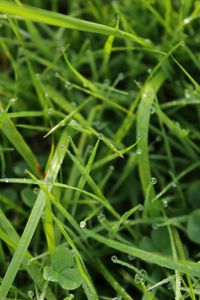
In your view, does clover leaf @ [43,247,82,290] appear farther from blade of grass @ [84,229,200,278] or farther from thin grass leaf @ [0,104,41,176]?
thin grass leaf @ [0,104,41,176]

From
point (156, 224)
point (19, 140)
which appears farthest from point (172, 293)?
point (19, 140)

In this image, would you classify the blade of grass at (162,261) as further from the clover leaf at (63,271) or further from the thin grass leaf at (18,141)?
the thin grass leaf at (18,141)

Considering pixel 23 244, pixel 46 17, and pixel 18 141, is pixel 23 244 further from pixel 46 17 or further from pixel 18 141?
pixel 46 17

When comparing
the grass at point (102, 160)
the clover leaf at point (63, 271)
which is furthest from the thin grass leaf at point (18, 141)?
the clover leaf at point (63, 271)

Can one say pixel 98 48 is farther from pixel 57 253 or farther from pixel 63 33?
pixel 57 253

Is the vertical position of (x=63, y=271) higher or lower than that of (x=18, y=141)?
lower

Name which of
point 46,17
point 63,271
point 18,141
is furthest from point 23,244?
point 46,17

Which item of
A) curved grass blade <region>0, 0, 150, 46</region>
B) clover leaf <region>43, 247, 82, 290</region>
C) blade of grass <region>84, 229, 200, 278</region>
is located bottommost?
clover leaf <region>43, 247, 82, 290</region>

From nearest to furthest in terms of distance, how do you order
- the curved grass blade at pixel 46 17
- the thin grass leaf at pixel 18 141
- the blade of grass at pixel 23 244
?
the curved grass blade at pixel 46 17, the blade of grass at pixel 23 244, the thin grass leaf at pixel 18 141

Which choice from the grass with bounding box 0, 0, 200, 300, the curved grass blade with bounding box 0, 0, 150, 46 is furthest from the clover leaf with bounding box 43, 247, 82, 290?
the curved grass blade with bounding box 0, 0, 150, 46
